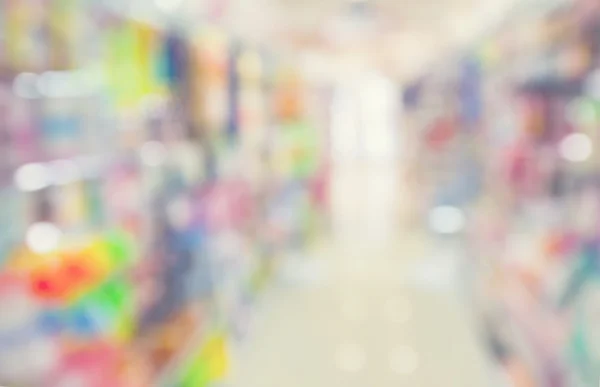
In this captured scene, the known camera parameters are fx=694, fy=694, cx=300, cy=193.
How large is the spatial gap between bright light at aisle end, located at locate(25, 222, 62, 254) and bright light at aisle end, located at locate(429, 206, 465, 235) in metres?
4.61

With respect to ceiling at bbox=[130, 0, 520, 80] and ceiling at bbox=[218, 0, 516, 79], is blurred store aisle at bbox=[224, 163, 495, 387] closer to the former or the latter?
ceiling at bbox=[130, 0, 520, 80]

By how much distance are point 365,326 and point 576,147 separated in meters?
2.04

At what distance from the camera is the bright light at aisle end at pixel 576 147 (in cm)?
219

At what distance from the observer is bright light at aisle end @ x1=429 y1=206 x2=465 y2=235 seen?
6.36m

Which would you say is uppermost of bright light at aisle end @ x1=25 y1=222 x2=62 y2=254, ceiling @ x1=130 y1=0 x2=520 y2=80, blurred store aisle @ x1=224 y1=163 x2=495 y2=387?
ceiling @ x1=130 y1=0 x2=520 y2=80

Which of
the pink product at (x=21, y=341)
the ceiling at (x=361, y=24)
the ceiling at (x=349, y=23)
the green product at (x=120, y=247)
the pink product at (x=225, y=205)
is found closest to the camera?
the pink product at (x=21, y=341)

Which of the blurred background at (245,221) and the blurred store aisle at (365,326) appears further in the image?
the blurred store aisle at (365,326)

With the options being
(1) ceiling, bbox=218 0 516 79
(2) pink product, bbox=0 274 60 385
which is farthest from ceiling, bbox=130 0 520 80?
(2) pink product, bbox=0 274 60 385

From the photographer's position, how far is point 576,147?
2311 millimetres

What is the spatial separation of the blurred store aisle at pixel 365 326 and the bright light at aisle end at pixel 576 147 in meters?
1.24

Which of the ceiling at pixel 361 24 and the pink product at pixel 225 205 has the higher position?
the ceiling at pixel 361 24

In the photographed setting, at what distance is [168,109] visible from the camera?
2836 mm

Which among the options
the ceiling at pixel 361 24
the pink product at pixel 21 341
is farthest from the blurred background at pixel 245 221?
the ceiling at pixel 361 24

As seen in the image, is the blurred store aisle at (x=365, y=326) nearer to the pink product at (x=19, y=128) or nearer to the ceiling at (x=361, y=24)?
the pink product at (x=19, y=128)
